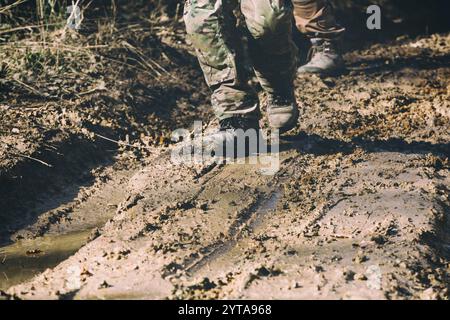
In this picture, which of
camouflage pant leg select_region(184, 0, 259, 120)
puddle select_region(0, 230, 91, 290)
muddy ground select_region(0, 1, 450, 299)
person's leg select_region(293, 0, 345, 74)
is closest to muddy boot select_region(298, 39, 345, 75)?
person's leg select_region(293, 0, 345, 74)

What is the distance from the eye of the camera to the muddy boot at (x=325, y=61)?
196 inches

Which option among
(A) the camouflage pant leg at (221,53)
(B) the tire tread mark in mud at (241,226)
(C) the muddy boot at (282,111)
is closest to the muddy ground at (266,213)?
(B) the tire tread mark in mud at (241,226)

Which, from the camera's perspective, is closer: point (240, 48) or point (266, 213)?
point (266, 213)

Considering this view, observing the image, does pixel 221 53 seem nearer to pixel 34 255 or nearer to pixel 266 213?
pixel 266 213

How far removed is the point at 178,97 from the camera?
4.73 metres

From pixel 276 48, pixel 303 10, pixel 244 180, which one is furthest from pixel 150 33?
pixel 244 180

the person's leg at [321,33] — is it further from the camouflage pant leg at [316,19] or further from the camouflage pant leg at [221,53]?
the camouflage pant leg at [221,53]

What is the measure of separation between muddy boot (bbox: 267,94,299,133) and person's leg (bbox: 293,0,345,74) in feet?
3.50

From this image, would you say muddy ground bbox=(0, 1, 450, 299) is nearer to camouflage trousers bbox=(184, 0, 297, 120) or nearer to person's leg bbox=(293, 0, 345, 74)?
person's leg bbox=(293, 0, 345, 74)

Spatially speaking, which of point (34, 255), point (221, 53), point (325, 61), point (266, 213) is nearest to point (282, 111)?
point (221, 53)

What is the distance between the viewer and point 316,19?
4895 mm

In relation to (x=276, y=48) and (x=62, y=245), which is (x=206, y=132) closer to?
(x=276, y=48)

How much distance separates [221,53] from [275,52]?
28 centimetres
